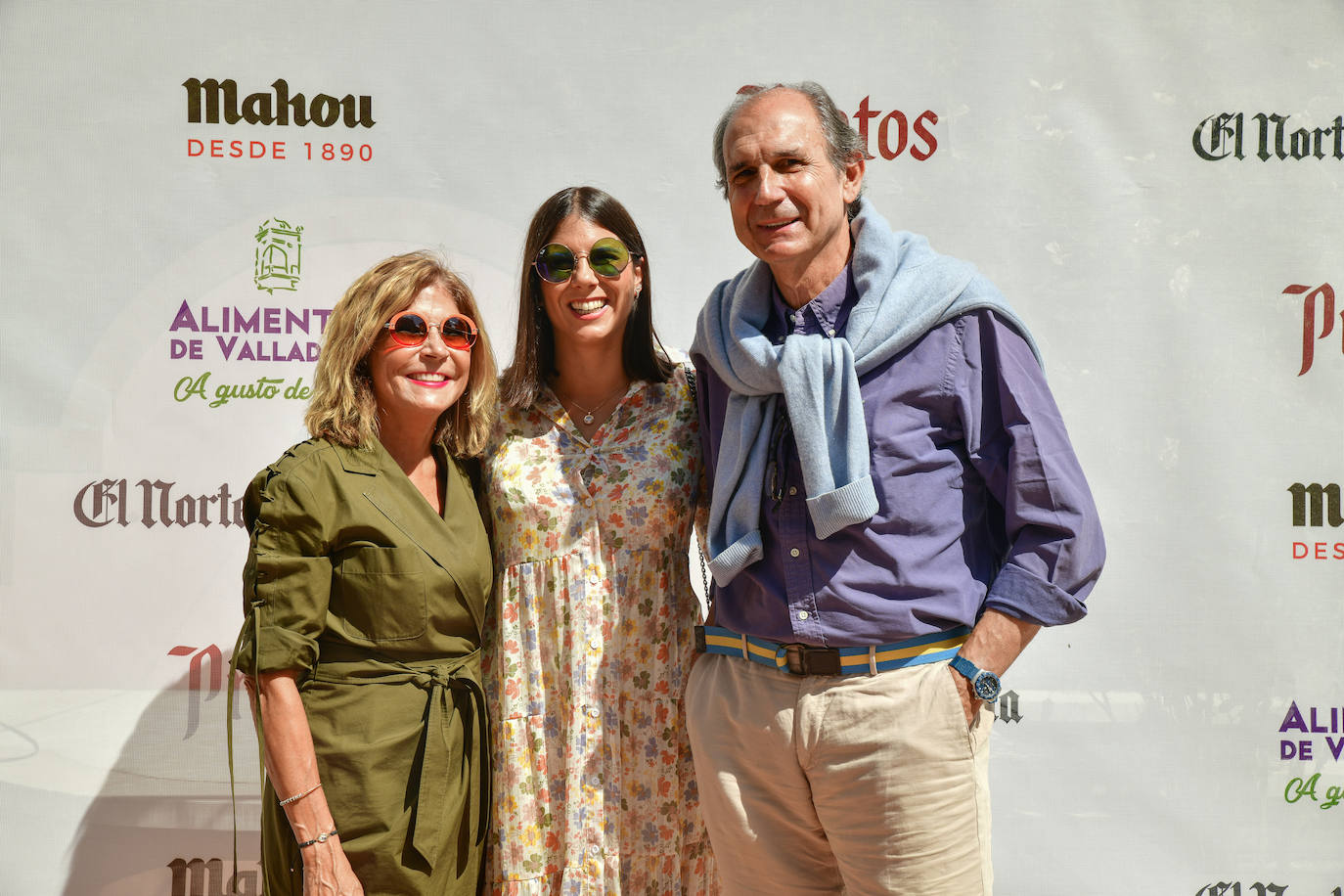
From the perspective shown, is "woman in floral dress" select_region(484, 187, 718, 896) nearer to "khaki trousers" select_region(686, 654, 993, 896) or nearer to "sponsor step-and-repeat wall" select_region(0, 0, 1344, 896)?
"khaki trousers" select_region(686, 654, 993, 896)

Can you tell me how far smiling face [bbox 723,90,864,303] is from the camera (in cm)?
194

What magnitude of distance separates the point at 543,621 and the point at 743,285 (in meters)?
0.80

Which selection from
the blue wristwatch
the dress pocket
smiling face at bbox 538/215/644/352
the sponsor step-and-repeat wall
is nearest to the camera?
the blue wristwatch

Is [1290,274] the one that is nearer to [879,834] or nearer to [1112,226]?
[1112,226]

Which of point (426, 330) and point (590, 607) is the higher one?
point (426, 330)

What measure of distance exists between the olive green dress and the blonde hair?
61mm

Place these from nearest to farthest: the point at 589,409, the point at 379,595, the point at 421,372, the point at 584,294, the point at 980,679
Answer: the point at 980,679 < the point at 379,595 < the point at 421,372 < the point at 584,294 < the point at 589,409

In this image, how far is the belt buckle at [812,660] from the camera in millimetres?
1827

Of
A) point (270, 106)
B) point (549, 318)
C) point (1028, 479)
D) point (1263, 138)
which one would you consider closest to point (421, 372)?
point (549, 318)

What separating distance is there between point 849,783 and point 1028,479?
627 millimetres

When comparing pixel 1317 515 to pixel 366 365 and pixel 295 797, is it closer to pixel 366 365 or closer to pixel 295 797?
pixel 366 365

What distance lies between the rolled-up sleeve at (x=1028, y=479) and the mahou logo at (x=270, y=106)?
202cm

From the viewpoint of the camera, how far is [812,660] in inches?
72.4

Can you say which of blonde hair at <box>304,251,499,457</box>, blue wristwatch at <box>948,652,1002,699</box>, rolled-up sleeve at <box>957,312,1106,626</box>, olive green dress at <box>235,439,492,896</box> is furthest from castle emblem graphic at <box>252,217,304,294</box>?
blue wristwatch at <box>948,652,1002,699</box>
